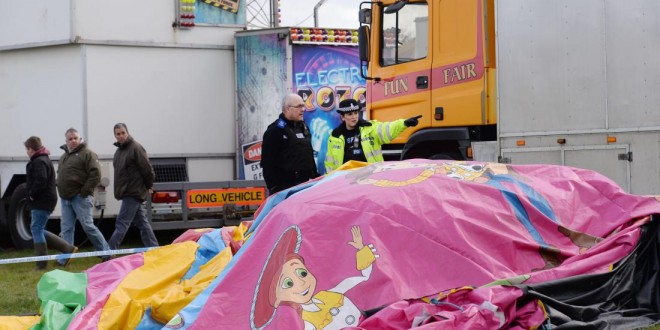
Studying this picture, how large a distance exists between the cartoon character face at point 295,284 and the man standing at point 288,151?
3.56 metres

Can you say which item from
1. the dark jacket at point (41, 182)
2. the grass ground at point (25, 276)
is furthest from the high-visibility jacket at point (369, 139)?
the dark jacket at point (41, 182)

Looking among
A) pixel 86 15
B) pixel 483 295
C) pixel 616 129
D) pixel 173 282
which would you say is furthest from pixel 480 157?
pixel 86 15

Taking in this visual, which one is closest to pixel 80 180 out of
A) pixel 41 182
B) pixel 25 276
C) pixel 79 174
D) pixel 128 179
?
pixel 79 174

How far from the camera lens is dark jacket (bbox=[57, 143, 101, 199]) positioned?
12.0 m

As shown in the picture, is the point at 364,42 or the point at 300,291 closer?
the point at 300,291

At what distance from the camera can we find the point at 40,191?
1198cm

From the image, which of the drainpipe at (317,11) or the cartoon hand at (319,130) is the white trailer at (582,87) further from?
the drainpipe at (317,11)

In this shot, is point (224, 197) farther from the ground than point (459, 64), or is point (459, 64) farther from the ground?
point (459, 64)

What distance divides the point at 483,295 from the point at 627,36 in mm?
4341

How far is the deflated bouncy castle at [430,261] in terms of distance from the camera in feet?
17.9

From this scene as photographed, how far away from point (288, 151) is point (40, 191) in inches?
158

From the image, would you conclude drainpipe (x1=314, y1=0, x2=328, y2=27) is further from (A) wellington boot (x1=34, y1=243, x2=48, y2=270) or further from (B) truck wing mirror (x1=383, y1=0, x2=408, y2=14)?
(A) wellington boot (x1=34, y1=243, x2=48, y2=270)

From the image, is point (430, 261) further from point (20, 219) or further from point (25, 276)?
point (20, 219)

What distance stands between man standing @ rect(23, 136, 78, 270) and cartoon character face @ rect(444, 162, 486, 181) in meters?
6.74
